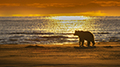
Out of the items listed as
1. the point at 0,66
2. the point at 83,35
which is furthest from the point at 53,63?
the point at 83,35

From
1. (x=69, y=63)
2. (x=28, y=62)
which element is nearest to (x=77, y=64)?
(x=69, y=63)

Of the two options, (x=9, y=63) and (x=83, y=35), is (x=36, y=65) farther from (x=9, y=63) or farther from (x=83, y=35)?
(x=83, y=35)

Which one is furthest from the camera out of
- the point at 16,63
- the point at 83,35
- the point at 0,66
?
the point at 83,35

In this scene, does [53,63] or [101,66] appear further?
[53,63]

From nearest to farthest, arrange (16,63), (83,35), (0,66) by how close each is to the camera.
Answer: (0,66), (16,63), (83,35)

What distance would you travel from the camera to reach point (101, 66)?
9062 mm

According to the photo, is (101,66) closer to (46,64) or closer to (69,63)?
(69,63)

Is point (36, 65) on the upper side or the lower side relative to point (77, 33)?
lower

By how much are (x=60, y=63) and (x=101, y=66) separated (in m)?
2.13

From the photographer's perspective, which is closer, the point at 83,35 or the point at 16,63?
the point at 16,63

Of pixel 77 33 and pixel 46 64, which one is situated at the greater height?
pixel 77 33

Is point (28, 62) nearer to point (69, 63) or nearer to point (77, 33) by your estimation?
point (69, 63)

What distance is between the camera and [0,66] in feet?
29.6

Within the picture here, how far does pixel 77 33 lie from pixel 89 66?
796cm
